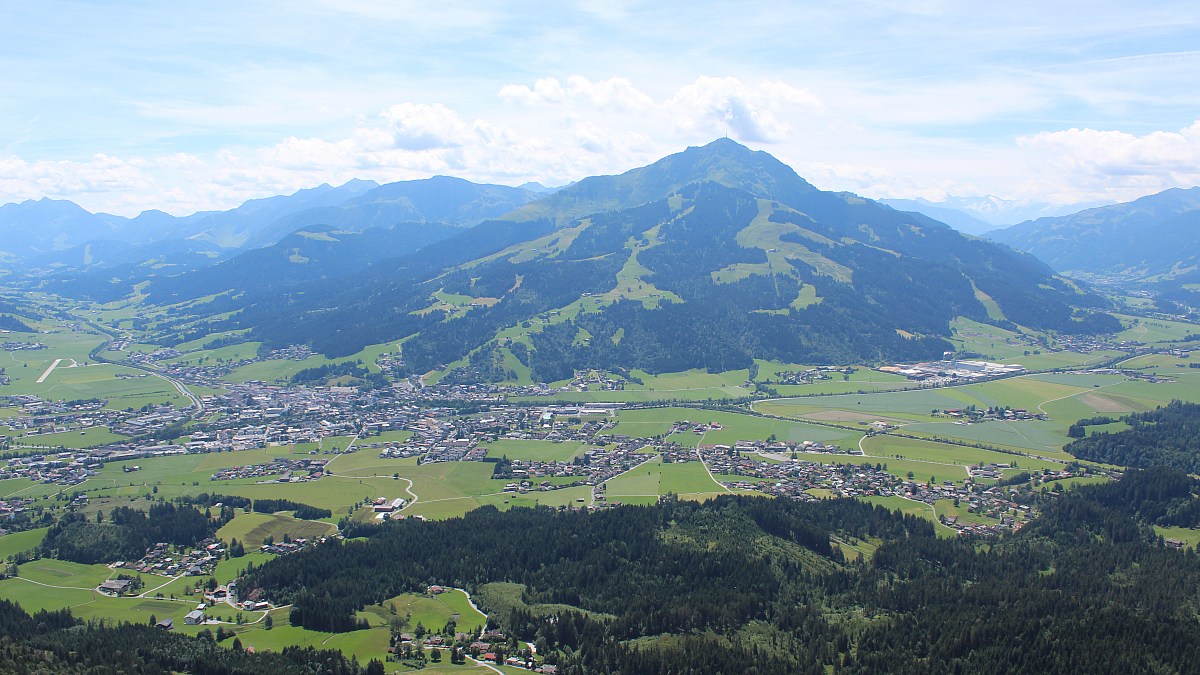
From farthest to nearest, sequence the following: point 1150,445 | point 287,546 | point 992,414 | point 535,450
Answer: point 992,414
point 535,450
point 1150,445
point 287,546

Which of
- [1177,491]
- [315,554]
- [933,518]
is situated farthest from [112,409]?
[1177,491]

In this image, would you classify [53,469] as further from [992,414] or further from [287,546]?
[992,414]

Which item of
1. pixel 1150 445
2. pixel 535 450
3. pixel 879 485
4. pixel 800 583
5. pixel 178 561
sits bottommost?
pixel 1150 445

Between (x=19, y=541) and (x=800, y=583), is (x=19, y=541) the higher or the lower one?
the higher one

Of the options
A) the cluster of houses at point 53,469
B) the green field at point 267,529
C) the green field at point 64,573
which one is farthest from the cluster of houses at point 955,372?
the green field at point 64,573

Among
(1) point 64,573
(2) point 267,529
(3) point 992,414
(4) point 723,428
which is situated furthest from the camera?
(3) point 992,414

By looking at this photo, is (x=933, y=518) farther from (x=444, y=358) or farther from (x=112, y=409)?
(x=112, y=409)

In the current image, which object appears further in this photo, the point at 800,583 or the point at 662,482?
the point at 662,482

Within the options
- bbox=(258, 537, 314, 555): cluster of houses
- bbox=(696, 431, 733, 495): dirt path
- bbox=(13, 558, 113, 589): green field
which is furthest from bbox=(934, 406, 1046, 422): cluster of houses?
bbox=(13, 558, 113, 589): green field

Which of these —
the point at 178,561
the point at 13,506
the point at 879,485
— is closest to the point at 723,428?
the point at 879,485

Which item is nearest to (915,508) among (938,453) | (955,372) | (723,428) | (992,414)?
(938,453)

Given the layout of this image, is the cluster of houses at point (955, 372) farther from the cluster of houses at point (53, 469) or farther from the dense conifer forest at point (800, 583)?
the cluster of houses at point (53, 469)
